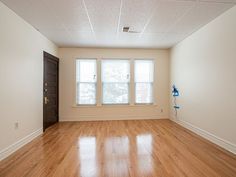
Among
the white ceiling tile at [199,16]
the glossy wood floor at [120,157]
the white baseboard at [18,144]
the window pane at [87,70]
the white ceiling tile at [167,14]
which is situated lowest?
the glossy wood floor at [120,157]

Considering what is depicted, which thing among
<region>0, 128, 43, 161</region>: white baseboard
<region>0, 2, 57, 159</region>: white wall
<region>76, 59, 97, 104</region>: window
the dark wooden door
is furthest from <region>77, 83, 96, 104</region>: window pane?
<region>0, 128, 43, 161</region>: white baseboard

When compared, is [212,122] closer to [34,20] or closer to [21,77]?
[21,77]

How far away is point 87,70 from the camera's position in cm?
546

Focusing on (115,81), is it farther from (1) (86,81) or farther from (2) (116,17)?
(2) (116,17)

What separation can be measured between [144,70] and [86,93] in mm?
2311

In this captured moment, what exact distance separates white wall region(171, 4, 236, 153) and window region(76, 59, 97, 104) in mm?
2987

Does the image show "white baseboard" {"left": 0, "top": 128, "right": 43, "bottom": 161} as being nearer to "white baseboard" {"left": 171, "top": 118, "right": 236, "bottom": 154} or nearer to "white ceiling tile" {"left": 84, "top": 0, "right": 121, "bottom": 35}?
"white ceiling tile" {"left": 84, "top": 0, "right": 121, "bottom": 35}

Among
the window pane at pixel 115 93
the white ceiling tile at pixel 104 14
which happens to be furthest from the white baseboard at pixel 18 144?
the white ceiling tile at pixel 104 14

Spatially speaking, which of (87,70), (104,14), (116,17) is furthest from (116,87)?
(104,14)

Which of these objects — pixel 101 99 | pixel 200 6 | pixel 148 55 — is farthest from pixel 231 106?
pixel 101 99

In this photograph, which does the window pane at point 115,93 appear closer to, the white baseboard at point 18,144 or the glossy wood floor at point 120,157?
the glossy wood floor at point 120,157

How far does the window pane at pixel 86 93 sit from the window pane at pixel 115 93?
0.40 meters

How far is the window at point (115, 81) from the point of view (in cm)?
552

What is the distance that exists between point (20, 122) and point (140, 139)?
8.44 ft
